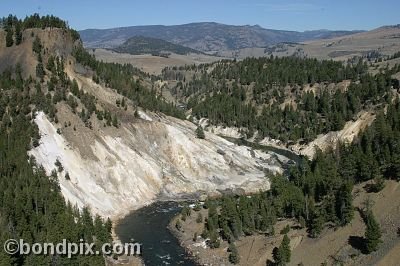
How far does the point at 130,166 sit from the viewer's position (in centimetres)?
10444

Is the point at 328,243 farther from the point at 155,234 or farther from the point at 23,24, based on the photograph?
the point at 23,24

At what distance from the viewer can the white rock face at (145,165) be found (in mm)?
96125

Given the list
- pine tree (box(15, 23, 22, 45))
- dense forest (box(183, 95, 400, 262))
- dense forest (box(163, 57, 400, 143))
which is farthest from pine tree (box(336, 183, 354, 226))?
pine tree (box(15, 23, 22, 45))

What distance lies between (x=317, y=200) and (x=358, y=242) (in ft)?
61.3

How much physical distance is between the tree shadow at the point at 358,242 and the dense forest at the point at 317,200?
1.28 m

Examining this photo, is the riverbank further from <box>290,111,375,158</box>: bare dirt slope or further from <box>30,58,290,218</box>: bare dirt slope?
<box>290,111,375,158</box>: bare dirt slope

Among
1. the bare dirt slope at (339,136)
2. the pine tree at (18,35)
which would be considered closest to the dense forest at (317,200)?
the bare dirt slope at (339,136)

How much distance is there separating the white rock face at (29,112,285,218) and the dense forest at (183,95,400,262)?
12.9m

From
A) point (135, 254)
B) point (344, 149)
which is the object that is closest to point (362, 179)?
point (344, 149)

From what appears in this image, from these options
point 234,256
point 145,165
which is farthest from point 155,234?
point 145,165

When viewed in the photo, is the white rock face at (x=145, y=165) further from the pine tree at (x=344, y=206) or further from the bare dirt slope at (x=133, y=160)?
the pine tree at (x=344, y=206)

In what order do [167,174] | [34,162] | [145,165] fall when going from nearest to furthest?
1. [34,162]
2. [145,165]
3. [167,174]

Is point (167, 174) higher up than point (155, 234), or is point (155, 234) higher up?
point (167, 174)

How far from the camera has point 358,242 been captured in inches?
2589
